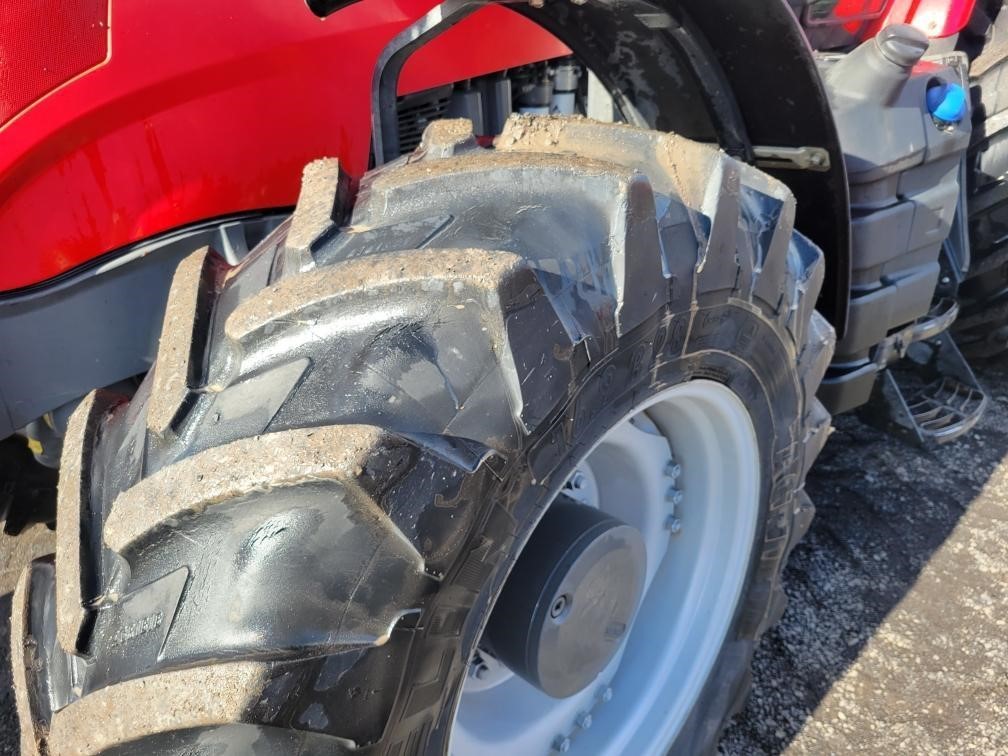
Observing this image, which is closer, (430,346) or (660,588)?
(430,346)

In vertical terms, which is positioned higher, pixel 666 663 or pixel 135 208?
pixel 135 208

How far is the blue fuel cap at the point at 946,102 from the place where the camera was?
1.51 metres

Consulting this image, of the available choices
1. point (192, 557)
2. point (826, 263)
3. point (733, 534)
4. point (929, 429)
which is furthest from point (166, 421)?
point (929, 429)

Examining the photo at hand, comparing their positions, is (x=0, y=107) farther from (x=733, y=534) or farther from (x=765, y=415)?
(x=733, y=534)

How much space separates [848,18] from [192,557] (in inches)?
70.5

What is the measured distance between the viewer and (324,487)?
2.31 ft

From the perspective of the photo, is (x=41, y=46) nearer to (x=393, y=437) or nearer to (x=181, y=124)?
(x=181, y=124)

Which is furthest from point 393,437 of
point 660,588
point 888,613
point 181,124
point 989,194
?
point 989,194

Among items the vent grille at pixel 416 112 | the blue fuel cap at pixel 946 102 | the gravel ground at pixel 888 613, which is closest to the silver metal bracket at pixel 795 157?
the blue fuel cap at pixel 946 102

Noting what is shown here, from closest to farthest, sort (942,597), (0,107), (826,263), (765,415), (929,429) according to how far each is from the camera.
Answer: (0,107) < (765,415) < (826,263) < (942,597) < (929,429)

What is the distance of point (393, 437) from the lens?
711 millimetres

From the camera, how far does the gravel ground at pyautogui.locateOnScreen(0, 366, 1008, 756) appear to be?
152cm

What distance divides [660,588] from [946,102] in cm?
100

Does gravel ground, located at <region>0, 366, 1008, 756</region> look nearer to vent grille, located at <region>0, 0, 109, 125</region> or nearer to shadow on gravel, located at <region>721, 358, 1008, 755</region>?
shadow on gravel, located at <region>721, 358, 1008, 755</region>
